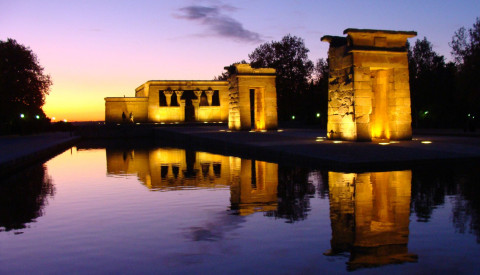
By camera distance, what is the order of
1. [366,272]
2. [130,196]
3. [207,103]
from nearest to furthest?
[366,272] → [130,196] → [207,103]

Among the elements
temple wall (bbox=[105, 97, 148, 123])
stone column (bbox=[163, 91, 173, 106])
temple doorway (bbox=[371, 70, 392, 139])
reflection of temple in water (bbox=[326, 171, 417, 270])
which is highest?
stone column (bbox=[163, 91, 173, 106])

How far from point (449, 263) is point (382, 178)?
588 centimetres

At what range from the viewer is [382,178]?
33.9 ft

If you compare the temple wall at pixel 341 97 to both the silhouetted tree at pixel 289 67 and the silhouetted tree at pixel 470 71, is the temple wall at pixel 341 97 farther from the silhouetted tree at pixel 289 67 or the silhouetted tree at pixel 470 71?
the silhouetted tree at pixel 289 67

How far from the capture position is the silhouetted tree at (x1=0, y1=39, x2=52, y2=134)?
35.0 m

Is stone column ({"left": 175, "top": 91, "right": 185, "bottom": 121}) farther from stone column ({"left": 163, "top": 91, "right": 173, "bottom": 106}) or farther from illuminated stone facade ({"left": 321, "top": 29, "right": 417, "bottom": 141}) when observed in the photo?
illuminated stone facade ({"left": 321, "top": 29, "right": 417, "bottom": 141})

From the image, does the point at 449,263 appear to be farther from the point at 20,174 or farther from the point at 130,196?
the point at 20,174

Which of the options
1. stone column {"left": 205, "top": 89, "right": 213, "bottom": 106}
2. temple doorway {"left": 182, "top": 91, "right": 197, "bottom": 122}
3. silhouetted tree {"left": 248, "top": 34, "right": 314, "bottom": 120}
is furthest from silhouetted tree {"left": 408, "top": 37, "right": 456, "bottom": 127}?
temple doorway {"left": 182, "top": 91, "right": 197, "bottom": 122}

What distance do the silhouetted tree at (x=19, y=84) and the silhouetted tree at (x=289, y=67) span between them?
79.7 ft

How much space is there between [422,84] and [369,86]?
27.1 m

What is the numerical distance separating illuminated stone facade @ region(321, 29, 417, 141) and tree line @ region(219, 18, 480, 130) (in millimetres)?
12719

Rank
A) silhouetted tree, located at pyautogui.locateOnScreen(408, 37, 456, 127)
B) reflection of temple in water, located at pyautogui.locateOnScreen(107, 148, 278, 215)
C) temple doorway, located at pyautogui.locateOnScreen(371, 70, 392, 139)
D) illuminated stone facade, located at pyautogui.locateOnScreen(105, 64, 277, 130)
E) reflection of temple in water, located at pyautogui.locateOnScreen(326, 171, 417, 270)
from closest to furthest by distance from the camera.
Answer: reflection of temple in water, located at pyautogui.locateOnScreen(326, 171, 417, 270) → reflection of temple in water, located at pyautogui.locateOnScreen(107, 148, 278, 215) → temple doorway, located at pyautogui.locateOnScreen(371, 70, 392, 139) → silhouetted tree, located at pyautogui.locateOnScreen(408, 37, 456, 127) → illuminated stone facade, located at pyautogui.locateOnScreen(105, 64, 277, 130)

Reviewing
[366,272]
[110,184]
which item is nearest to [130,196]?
[110,184]

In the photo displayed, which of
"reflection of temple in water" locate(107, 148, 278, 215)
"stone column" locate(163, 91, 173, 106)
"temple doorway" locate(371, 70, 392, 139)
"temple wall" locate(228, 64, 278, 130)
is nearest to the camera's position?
"reflection of temple in water" locate(107, 148, 278, 215)
